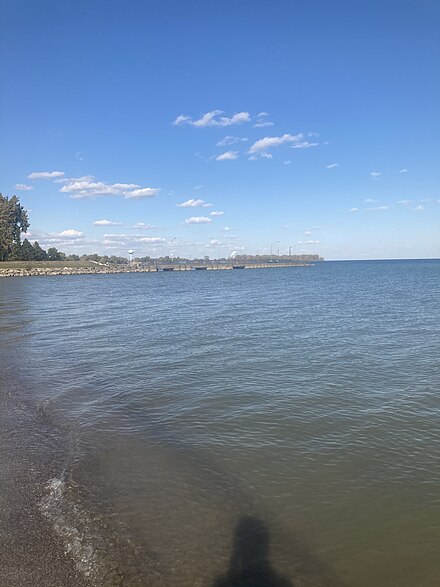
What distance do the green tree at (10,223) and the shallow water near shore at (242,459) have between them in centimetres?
13373

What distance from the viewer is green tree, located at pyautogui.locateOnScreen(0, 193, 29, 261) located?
5413 inches

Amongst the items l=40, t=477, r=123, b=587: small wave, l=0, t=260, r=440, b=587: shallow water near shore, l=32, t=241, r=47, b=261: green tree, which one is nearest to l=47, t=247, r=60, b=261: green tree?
l=32, t=241, r=47, b=261: green tree

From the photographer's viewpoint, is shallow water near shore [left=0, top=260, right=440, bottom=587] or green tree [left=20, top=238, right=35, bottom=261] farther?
green tree [left=20, top=238, right=35, bottom=261]

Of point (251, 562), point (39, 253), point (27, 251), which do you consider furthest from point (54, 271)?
point (251, 562)

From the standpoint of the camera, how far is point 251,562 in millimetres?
6367

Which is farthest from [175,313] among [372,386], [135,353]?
[372,386]

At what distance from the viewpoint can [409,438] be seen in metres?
11.0

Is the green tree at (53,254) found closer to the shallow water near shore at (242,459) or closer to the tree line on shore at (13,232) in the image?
the tree line on shore at (13,232)

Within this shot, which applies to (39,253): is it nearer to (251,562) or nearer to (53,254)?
(53,254)

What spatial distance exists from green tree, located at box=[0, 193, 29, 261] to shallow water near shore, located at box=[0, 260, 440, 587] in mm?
133726

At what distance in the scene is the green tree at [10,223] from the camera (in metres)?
138

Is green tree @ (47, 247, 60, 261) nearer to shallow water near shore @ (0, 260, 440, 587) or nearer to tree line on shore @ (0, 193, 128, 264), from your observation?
tree line on shore @ (0, 193, 128, 264)

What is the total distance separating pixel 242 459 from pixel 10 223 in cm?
15319

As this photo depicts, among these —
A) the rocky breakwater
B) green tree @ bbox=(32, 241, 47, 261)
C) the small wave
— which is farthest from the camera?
green tree @ bbox=(32, 241, 47, 261)
